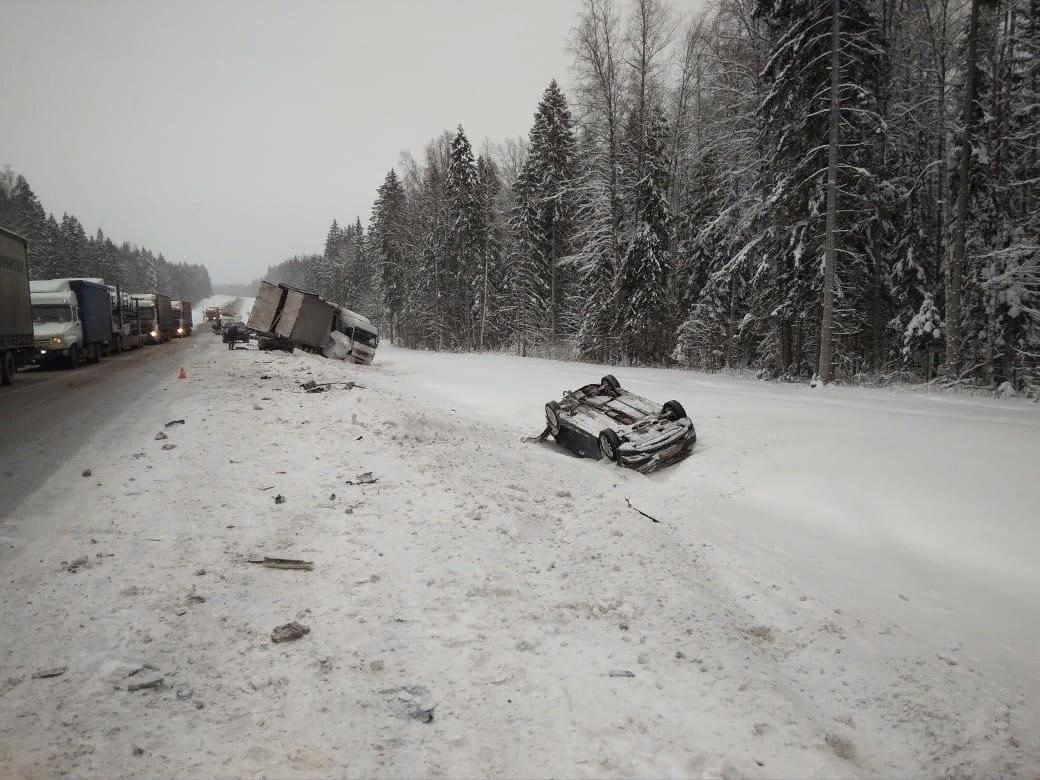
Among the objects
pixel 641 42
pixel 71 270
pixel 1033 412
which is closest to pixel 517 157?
pixel 641 42

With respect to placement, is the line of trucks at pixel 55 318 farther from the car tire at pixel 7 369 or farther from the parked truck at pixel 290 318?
the parked truck at pixel 290 318

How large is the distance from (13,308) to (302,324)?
9278 mm

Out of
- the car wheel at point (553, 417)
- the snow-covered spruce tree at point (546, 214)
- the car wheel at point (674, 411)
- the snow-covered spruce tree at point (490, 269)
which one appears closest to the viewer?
the car wheel at point (674, 411)

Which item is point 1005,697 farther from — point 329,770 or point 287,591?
point 287,591

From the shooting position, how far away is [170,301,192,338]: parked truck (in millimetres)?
43444

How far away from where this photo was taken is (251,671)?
3139 mm

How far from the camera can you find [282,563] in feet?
14.6

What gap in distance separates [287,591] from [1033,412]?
13.1 m

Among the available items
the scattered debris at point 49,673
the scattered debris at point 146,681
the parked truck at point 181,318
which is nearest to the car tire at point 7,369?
the scattered debris at point 49,673

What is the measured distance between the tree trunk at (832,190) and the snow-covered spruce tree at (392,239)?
3924cm

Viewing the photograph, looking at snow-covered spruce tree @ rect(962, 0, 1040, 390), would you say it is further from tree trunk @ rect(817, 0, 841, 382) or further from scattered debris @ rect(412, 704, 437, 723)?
scattered debris @ rect(412, 704, 437, 723)

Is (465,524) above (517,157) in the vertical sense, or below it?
below

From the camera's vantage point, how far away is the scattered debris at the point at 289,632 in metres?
3.47

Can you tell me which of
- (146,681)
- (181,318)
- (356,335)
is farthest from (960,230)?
(181,318)
